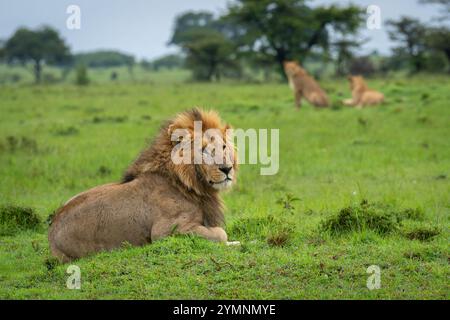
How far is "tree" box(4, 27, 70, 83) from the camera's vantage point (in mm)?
54344

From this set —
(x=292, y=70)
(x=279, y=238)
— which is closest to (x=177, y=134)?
(x=279, y=238)

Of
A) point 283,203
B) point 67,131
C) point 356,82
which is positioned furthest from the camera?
point 356,82

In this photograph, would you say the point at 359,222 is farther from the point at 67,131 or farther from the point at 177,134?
the point at 67,131

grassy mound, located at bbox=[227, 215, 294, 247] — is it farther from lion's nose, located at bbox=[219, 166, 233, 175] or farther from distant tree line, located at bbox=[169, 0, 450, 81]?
distant tree line, located at bbox=[169, 0, 450, 81]

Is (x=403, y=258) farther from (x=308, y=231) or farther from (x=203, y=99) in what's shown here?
(x=203, y=99)

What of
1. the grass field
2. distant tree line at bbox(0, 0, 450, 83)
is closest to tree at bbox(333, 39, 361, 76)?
distant tree line at bbox(0, 0, 450, 83)

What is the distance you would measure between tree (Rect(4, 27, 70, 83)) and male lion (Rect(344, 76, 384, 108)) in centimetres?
3638

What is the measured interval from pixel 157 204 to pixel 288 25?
35093 mm

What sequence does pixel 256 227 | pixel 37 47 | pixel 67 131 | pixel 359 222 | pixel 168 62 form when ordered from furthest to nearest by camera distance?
pixel 168 62, pixel 37 47, pixel 67 131, pixel 256 227, pixel 359 222

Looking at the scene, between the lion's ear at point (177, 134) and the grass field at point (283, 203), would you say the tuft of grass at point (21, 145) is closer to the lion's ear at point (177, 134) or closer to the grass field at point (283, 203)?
the grass field at point (283, 203)

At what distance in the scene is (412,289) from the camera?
18.5 ft

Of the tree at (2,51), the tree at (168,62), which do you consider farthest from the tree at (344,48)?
the tree at (168,62)

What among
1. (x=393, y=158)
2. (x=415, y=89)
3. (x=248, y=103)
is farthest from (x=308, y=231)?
(x=415, y=89)

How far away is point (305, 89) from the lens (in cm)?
2120
